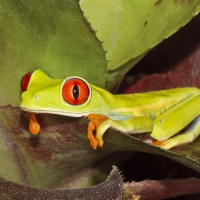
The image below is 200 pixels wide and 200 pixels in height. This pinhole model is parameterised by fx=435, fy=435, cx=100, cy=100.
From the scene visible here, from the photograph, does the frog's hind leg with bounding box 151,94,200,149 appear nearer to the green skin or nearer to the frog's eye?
the green skin

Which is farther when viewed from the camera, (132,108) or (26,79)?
(132,108)

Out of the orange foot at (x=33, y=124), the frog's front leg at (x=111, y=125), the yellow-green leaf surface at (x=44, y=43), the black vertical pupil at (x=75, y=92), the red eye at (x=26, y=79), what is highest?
the yellow-green leaf surface at (x=44, y=43)

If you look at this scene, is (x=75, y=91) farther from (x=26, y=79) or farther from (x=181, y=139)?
(x=181, y=139)

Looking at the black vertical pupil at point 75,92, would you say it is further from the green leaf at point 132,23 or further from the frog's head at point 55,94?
the green leaf at point 132,23

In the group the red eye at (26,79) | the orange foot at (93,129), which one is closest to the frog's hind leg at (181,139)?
the orange foot at (93,129)

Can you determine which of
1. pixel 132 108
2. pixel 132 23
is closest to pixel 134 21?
pixel 132 23

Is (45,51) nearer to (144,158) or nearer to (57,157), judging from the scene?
(57,157)
